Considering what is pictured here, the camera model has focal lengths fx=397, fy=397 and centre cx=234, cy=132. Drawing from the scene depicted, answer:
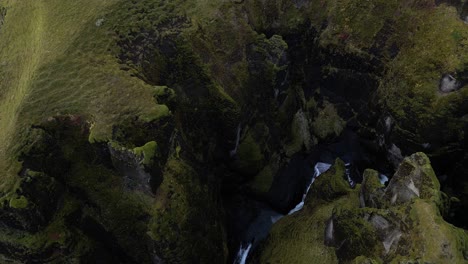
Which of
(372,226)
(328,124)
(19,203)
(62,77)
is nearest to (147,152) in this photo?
(19,203)

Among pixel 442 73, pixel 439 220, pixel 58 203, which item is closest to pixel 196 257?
pixel 58 203

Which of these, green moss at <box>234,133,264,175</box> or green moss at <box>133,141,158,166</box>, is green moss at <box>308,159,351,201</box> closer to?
green moss at <box>234,133,264,175</box>

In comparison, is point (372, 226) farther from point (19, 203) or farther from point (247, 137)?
point (19, 203)

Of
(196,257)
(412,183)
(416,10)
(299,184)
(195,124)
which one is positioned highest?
(416,10)

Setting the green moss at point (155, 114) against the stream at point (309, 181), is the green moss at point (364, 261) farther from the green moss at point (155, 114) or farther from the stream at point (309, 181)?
the green moss at point (155, 114)

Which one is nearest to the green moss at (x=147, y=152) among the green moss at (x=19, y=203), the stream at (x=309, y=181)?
the green moss at (x=19, y=203)

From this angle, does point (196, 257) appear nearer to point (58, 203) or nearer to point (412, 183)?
point (58, 203)
